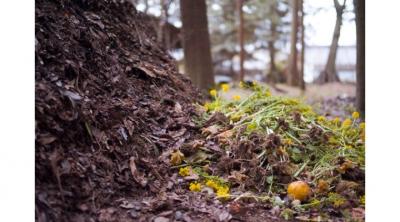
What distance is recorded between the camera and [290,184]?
1.99m

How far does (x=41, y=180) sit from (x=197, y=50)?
3.81m

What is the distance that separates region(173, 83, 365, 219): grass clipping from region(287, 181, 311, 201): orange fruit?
41 mm

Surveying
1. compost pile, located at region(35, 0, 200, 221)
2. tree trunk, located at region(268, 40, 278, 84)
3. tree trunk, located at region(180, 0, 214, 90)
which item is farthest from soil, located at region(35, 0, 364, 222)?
tree trunk, located at region(268, 40, 278, 84)

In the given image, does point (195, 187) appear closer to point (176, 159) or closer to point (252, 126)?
point (176, 159)

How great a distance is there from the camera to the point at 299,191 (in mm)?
1926

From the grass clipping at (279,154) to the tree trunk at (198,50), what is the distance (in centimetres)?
271

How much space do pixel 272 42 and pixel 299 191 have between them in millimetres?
12831

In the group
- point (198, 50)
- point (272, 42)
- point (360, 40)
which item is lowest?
point (360, 40)

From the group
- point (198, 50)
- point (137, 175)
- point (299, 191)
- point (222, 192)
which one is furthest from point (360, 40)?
point (198, 50)

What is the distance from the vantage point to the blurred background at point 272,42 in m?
3.18
